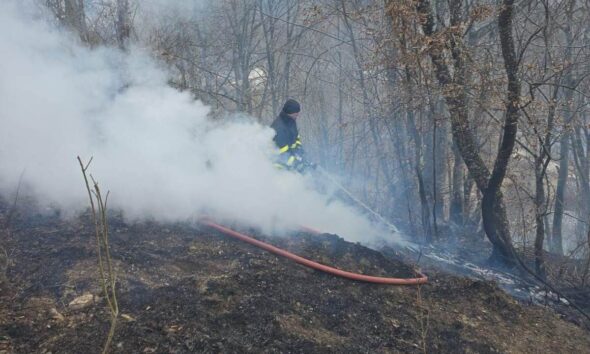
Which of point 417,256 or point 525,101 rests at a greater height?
point 525,101

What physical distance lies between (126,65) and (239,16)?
700 cm

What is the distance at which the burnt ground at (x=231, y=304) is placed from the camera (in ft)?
10.5

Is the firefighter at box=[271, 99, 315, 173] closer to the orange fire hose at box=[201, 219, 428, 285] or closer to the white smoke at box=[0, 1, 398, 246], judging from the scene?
the white smoke at box=[0, 1, 398, 246]

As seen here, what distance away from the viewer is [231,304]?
372 cm

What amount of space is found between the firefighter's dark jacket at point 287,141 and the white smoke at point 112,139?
89cm

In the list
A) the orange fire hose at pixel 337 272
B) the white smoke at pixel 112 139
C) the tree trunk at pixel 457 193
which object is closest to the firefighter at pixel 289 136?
the white smoke at pixel 112 139

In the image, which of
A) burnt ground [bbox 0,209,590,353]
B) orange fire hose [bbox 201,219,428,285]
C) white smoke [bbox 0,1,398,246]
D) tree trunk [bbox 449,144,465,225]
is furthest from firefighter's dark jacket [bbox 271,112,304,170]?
tree trunk [bbox 449,144,465,225]

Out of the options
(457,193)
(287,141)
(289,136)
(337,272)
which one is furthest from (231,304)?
(457,193)

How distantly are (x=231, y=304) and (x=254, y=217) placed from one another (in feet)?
8.57

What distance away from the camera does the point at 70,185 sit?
580 cm

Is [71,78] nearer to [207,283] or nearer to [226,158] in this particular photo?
[226,158]

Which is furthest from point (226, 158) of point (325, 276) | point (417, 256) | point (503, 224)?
point (503, 224)

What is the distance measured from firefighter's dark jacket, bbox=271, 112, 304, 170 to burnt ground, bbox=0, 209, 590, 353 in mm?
2331

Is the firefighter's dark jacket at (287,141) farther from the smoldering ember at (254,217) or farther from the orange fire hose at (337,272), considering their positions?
the orange fire hose at (337,272)
